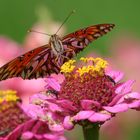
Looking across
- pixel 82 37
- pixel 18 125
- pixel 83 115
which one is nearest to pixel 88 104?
pixel 83 115

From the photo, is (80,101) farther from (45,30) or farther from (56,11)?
(56,11)

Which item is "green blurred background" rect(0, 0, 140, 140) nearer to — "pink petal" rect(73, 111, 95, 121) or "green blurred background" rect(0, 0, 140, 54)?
"green blurred background" rect(0, 0, 140, 54)

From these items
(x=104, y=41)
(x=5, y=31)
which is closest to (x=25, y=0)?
(x=5, y=31)

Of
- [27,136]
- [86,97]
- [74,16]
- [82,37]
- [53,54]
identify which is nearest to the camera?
[27,136]

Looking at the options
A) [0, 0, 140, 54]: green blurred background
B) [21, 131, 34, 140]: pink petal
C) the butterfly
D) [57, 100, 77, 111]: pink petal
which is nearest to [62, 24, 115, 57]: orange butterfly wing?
the butterfly

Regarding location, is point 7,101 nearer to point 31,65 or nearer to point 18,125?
point 18,125

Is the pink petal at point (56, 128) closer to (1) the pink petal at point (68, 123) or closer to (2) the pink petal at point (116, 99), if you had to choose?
(1) the pink petal at point (68, 123)
